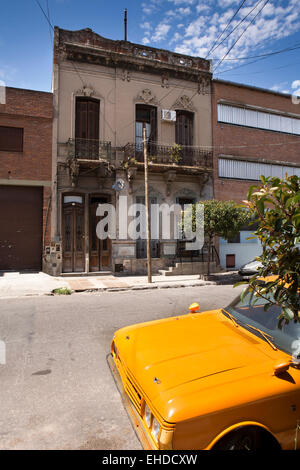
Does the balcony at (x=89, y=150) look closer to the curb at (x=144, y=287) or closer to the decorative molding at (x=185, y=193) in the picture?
the decorative molding at (x=185, y=193)

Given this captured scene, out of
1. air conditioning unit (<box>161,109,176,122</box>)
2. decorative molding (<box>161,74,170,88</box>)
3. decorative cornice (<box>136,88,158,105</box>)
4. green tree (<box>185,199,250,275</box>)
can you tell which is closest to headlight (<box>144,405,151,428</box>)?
green tree (<box>185,199,250,275</box>)

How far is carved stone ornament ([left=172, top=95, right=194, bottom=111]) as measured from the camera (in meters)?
17.5

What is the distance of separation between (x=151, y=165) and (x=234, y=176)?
6.03m

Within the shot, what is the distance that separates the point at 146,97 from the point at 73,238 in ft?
29.1

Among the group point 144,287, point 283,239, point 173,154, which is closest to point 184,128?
point 173,154

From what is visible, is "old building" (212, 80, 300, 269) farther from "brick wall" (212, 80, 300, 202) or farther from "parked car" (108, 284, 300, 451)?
"parked car" (108, 284, 300, 451)

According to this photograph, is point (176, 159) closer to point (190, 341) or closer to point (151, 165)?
point (151, 165)

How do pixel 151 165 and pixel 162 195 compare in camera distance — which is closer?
pixel 151 165

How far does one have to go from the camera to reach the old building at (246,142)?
18359 millimetres

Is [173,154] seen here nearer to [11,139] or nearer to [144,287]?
[144,287]

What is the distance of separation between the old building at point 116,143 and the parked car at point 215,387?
494 inches

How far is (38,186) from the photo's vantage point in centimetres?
1507

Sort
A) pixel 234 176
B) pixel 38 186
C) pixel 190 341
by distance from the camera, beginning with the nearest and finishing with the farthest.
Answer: pixel 190 341 < pixel 38 186 < pixel 234 176
